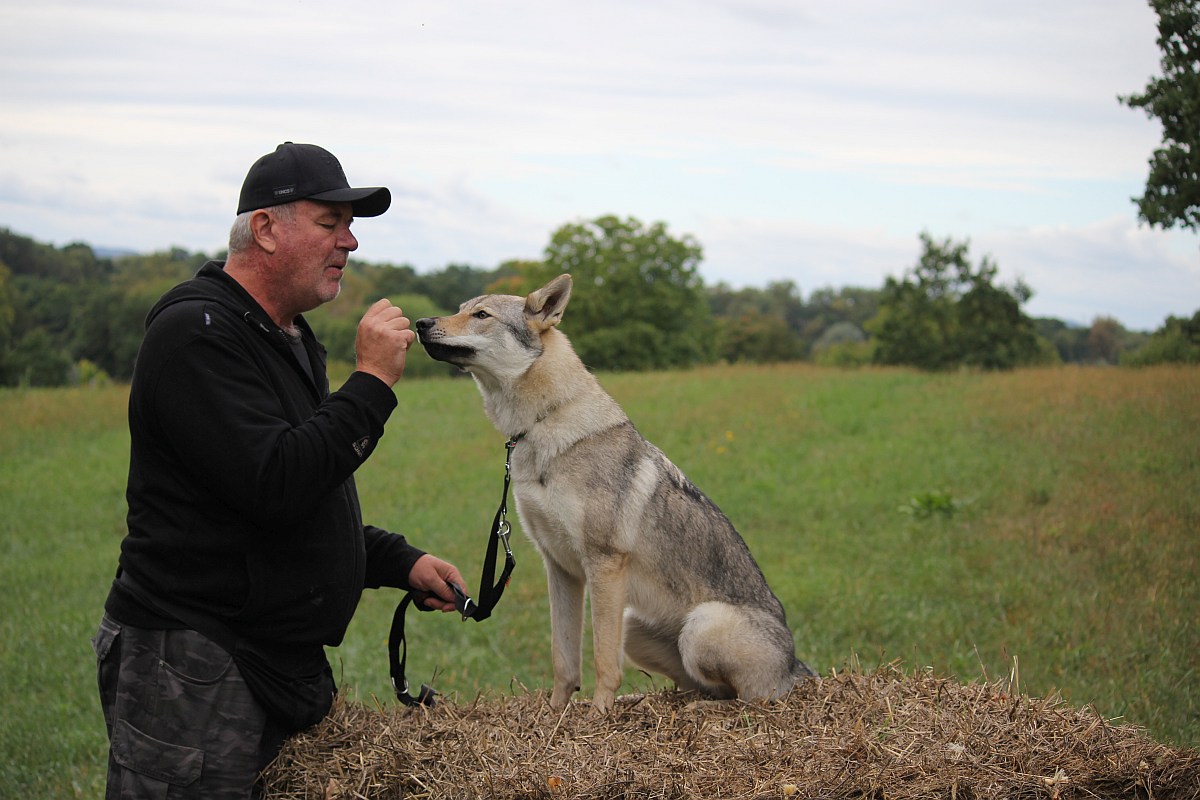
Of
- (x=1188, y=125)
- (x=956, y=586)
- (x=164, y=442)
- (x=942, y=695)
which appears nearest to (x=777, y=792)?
(x=942, y=695)

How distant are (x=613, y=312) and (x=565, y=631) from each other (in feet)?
134

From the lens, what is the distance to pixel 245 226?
371cm

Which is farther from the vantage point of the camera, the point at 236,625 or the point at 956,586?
the point at 956,586

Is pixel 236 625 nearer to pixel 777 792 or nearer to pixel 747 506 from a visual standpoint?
Answer: pixel 777 792

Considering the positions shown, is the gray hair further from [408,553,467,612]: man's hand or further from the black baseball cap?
[408,553,467,612]: man's hand

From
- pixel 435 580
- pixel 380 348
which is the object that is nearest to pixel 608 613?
pixel 435 580

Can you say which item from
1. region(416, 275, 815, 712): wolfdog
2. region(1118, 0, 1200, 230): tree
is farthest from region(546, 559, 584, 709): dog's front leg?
region(1118, 0, 1200, 230): tree

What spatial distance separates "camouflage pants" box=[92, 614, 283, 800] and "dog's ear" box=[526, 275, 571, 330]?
222 centimetres

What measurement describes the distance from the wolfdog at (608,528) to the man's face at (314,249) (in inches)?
31.1

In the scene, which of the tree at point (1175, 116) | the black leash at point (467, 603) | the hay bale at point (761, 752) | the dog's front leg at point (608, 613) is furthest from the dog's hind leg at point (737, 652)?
the tree at point (1175, 116)

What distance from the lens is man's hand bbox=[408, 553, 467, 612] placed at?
14.8 ft

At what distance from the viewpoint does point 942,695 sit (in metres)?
4.36

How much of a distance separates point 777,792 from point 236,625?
214 centimetres

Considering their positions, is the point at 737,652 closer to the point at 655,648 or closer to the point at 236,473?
the point at 655,648
